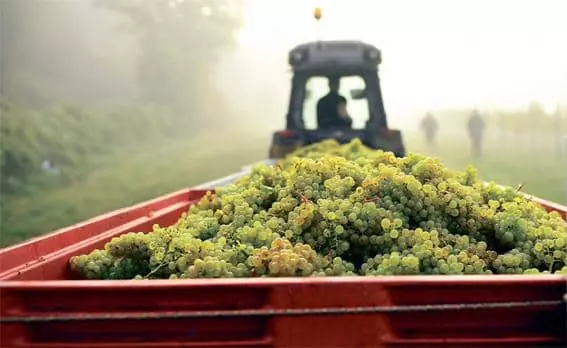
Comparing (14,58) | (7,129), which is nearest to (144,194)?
(7,129)

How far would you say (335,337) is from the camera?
1826mm

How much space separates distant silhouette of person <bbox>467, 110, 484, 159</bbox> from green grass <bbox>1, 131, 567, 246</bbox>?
423 millimetres

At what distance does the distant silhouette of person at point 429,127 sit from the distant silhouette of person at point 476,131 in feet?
4.18

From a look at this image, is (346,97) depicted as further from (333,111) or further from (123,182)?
(123,182)

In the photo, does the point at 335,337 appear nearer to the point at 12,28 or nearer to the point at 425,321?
the point at 425,321

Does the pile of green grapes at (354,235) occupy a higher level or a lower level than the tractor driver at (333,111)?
lower

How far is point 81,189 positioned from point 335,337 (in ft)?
60.5

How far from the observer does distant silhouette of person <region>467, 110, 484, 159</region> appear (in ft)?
79.9

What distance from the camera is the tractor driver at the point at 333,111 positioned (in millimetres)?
7090

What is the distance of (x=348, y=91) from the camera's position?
7.02 meters

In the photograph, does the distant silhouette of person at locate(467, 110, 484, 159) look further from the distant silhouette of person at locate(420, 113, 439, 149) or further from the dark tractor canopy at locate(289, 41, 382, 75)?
the dark tractor canopy at locate(289, 41, 382, 75)

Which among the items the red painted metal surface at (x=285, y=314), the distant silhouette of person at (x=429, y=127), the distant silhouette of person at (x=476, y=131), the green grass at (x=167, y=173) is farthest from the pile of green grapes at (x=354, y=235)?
the distant silhouette of person at (x=429, y=127)

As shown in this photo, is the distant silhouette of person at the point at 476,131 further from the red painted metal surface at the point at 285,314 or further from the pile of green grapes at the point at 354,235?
the red painted metal surface at the point at 285,314

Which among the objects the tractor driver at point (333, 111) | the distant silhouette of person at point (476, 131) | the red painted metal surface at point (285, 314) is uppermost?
the tractor driver at point (333, 111)
